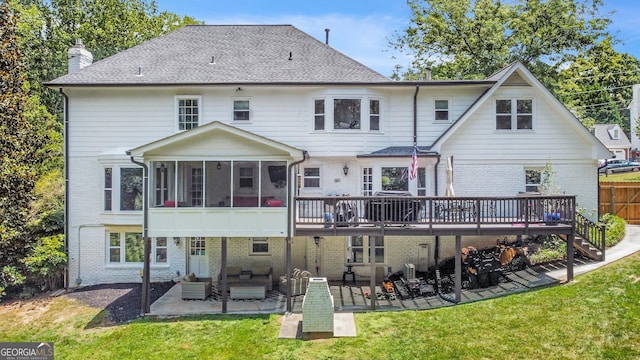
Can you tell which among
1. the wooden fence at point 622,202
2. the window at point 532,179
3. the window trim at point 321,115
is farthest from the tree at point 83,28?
the wooden fence at point 622,202

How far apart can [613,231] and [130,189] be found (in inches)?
734

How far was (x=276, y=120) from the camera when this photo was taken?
607 inches

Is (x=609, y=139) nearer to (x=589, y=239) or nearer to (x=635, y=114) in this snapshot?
(x=635, y=114)

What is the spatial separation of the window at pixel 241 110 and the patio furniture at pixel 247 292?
649 cm

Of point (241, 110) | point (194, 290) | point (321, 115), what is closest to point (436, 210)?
point (321, 115)

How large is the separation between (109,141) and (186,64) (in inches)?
173

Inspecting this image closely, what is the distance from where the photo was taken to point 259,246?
52.6ft

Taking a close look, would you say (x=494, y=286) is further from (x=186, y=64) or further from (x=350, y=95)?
(x=186, y=64)

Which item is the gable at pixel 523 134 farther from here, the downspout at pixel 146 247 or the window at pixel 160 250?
the window at pixel 160 250

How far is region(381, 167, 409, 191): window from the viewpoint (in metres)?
15.4

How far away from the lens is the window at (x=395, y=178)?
15375 mm

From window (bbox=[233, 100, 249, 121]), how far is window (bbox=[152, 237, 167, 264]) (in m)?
5.79

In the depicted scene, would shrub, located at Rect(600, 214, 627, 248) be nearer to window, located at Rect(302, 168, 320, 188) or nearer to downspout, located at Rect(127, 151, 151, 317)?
window, located at Rect(302, 168, 320, 188)

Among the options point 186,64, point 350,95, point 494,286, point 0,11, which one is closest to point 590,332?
point 494,286
